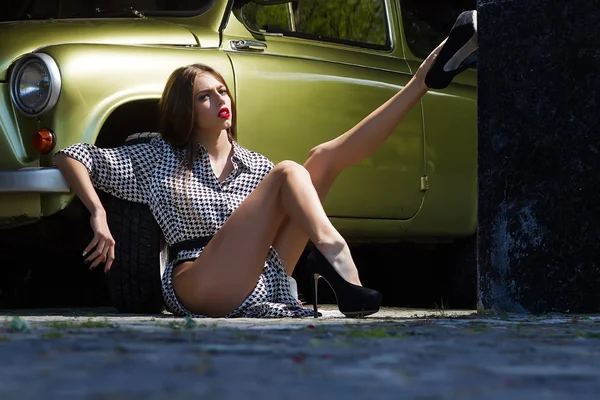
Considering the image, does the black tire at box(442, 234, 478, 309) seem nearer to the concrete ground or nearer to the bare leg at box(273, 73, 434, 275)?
the bare leg at box(273, 73, 434, 275)

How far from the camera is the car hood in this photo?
17.5 feet

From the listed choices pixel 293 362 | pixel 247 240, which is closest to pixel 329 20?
pixel 247 240

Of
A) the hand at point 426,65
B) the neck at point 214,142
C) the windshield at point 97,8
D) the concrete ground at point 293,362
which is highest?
the windshield at point 97,8

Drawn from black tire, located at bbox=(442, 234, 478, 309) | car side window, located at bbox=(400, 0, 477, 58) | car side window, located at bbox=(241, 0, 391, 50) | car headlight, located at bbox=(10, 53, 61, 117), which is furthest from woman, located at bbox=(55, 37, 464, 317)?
black tire, located at bbox=(442, 234, 478, 309)

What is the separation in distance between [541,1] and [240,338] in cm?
237

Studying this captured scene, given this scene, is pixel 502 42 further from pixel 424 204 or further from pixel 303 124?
pixel 424 204

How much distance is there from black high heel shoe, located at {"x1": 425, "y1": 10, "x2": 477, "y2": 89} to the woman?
57 mm

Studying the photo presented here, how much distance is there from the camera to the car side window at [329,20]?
6.27 metres

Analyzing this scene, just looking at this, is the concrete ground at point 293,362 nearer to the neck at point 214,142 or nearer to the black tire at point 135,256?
the black tire at point 135,256

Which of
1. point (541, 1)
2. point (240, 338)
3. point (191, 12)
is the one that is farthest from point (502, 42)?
point (240, 338)

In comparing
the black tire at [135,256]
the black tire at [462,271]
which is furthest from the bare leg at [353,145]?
the black tire at [462,271]

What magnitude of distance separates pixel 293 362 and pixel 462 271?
4656mm

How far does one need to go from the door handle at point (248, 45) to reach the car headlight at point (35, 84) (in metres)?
0.97

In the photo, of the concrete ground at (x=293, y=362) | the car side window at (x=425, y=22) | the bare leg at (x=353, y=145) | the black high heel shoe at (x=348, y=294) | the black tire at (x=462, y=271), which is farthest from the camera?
the black tire at (x=462, y=271)
